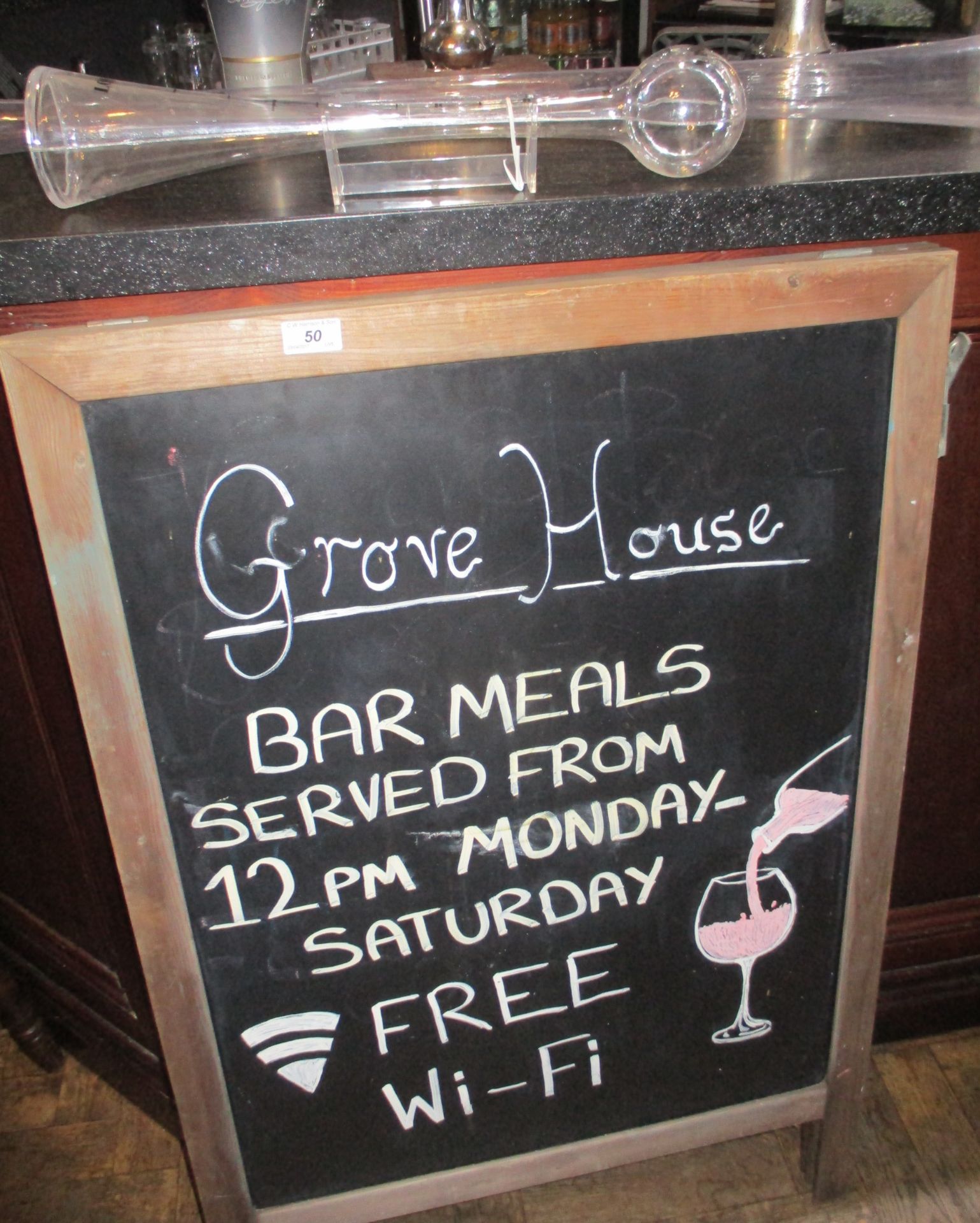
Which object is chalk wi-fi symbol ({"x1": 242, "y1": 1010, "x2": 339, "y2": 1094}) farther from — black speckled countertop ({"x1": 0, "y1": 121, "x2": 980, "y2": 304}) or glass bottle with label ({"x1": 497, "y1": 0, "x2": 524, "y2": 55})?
glass bottle with label ({"x1": 497, "y1": 0, "x2": 524, "y2": 55})

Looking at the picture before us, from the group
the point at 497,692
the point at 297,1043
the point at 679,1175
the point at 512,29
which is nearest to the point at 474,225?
the point at 497,692

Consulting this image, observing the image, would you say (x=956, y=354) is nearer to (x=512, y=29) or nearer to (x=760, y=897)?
(x=760, y=897)

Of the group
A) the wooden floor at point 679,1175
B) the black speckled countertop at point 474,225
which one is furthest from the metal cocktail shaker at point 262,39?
the wooden floor at point 679,1175

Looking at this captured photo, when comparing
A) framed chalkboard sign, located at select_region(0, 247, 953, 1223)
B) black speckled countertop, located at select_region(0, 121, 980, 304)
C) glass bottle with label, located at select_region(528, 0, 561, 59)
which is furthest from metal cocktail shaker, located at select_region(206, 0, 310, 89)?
glass bottle with label, located at select_region(528, 0, 561, 59)

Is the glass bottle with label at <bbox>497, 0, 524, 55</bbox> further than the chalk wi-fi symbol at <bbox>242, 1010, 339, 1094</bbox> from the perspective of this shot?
Yes

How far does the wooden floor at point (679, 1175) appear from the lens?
1232 mm

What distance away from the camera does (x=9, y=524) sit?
3.26 feet

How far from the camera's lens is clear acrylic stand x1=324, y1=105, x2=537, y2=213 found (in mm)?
817

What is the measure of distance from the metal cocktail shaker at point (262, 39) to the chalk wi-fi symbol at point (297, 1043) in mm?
1026

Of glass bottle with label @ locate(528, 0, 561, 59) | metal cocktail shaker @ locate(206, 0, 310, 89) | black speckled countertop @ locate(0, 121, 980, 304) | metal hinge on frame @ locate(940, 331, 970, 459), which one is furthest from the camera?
glass bottle with label @ locate(528, 0, 561, 59)

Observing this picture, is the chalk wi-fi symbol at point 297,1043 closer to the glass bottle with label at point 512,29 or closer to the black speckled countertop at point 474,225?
the black speckled countertop at point 474,225

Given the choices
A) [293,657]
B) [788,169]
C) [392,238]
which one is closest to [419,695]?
[293,657]

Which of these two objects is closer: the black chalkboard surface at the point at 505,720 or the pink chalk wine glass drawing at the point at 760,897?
the black chalkboard surface at the point at 505,720

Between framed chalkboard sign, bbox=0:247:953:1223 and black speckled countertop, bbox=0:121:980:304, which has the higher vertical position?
black speckled countertop, bbox=0:121:980:304
